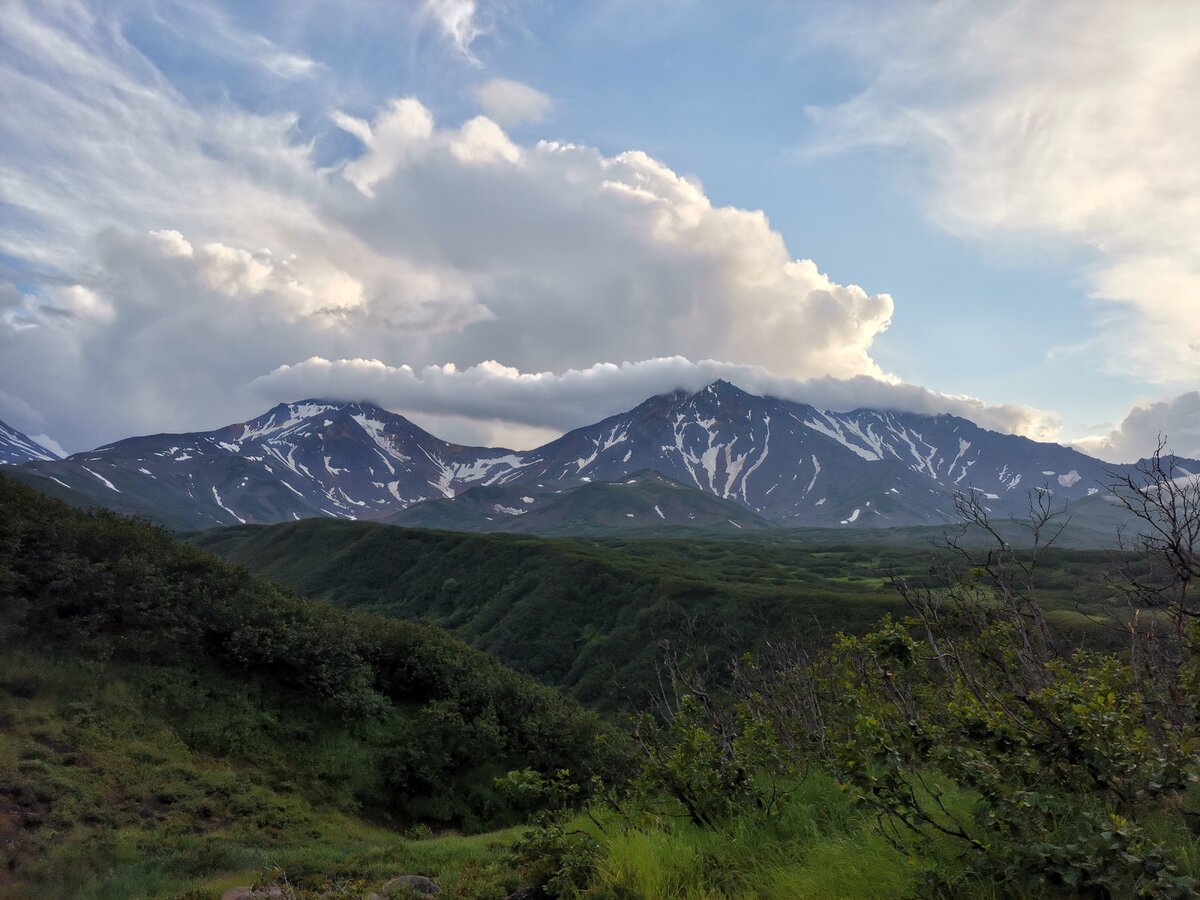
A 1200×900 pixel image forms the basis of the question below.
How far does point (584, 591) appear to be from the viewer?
120 meters

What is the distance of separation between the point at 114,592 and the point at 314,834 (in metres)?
19.5

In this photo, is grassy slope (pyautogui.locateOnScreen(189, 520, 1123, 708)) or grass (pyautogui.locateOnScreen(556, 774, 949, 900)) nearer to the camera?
grass (pyautogui.locateOnScreen(556, 774, 949, 900))

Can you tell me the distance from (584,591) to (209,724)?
91711mm

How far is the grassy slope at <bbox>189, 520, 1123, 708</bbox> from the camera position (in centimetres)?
9094

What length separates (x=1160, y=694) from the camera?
9.32 meters

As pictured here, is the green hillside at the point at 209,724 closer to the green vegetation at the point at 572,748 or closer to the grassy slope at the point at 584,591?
the green vegetation at the point at 572,748

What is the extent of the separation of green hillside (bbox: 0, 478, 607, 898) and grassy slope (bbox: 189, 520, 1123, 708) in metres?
31.8

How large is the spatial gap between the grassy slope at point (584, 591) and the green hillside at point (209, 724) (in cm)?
3179

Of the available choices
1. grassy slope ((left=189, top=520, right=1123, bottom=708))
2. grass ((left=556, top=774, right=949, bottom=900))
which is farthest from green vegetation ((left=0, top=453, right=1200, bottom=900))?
grassy slope ((left=189, top=520, right=1123, bottom=708))

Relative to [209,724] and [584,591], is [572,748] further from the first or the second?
[584,591]

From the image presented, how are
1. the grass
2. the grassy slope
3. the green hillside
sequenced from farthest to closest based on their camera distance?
the grassy slope → the green hillside → the grass

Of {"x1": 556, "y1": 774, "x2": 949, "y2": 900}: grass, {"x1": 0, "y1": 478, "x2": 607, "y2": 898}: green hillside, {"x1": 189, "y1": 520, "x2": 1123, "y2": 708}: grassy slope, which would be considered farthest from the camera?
{"x1": 189, "y1": 520, "x2": 1123, "y2": 708}: grassy slope

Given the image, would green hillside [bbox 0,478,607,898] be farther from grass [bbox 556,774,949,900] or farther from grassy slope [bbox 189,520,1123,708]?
grassy slope [bbox 189,520,1123,708]

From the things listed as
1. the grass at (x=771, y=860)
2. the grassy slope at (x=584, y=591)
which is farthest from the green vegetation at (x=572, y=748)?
the grassy slope at (x=584, y=591)
